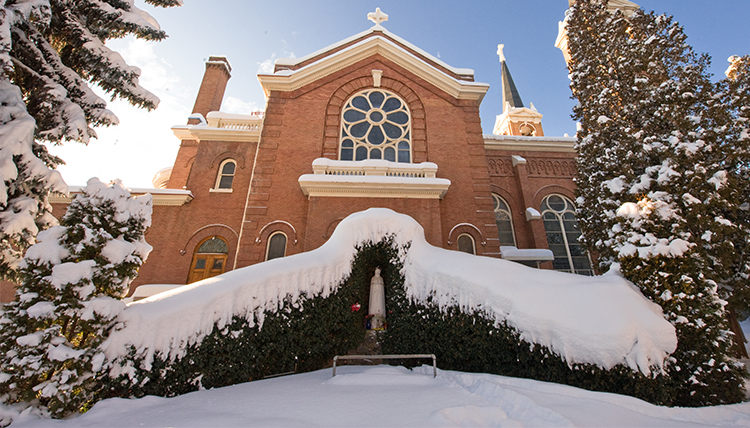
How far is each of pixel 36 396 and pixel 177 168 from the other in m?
16.0

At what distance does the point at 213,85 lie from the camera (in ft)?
69.3

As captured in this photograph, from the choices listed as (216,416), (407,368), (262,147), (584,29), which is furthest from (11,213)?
(584,29)

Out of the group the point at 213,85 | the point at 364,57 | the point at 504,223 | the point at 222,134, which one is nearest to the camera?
the point at 222,134

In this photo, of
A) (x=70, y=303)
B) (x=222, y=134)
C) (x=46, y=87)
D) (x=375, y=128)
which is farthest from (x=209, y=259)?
(x=70, y=303)

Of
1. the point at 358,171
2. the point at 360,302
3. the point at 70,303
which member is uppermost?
the point at 358,171

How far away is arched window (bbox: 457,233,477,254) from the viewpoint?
43.2ft

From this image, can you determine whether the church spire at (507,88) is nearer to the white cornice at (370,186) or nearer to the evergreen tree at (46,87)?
the white cornice at (370,186)

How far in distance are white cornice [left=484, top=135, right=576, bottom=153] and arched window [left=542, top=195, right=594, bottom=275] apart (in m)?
2.89

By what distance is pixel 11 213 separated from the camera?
5.38 m

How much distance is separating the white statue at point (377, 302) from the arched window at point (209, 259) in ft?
26.4

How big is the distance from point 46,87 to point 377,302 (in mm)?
8494

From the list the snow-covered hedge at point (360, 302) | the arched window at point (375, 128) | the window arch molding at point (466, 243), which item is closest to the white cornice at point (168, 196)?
the arched window at point (375, 128)

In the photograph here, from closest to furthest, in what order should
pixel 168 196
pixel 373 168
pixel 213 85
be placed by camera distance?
1. pixel 373 168
2. pixel 168 196
3. pixel 213 85

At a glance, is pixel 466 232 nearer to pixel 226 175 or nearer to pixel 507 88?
pixel 226 175
